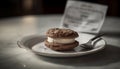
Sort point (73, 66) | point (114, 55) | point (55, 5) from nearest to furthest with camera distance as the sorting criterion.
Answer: point (73, 66), point (114, 55), point (55, 5)

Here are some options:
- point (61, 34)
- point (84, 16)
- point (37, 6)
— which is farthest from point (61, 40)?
point (37, 6)

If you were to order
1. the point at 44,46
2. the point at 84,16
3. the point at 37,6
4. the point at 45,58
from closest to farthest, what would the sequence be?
the point at 45,58 < the point at 44,46 < the point at 84,16 < the point at 37,6

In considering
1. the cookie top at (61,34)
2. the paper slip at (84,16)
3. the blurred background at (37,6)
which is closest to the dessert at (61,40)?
the cookie top at (61,34)

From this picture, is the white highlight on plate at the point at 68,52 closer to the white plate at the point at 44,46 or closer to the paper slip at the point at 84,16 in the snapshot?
the white plate at the point at 44,46

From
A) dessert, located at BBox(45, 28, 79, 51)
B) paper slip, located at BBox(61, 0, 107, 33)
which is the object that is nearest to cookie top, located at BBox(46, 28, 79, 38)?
dessert, located at BBox(45, 28, 79, 51)

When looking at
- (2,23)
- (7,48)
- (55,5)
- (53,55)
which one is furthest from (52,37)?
(55,5)

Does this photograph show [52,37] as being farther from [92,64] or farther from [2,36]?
[2,36]

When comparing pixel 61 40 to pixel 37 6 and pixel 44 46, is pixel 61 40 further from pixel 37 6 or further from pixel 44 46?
pixel 37 6

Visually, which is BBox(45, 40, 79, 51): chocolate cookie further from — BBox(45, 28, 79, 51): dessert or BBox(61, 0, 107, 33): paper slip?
BBox(61, 0, 107, 33): paper slip
